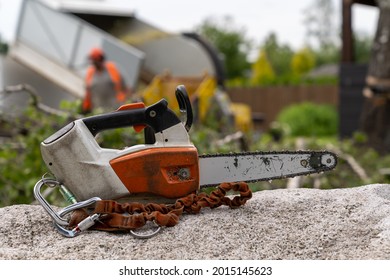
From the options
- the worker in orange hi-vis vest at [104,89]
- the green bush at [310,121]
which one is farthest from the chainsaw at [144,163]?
the green bush at [310,121]

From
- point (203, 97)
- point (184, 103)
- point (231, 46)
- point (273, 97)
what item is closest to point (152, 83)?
point (203, 97)

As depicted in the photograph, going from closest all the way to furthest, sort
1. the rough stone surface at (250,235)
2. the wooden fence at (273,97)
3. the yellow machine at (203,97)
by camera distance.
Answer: the rough stone surface at (250,235), the yellow machine at (203,97), the wooden fence at (273,97)

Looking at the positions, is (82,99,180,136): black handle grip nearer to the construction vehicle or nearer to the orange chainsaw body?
the orange chainsaw body

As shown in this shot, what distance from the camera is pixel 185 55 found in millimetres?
14016

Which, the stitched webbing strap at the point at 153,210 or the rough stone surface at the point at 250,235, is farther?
the stitched webbing strap at the point at 153,210

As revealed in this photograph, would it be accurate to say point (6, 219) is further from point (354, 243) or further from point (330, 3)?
point (330, 3)

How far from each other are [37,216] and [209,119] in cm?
823

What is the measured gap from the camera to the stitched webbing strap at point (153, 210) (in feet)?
9.50

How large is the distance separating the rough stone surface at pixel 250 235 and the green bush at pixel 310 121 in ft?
55.0

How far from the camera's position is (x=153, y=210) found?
9.92ft

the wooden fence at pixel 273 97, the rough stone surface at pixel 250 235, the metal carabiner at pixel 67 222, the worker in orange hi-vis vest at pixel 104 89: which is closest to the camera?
the rough stone surface at pixel 250 235

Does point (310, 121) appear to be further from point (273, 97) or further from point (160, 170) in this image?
point (160, 170)

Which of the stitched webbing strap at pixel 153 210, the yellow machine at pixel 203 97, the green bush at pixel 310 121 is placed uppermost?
the stitched webbing strap at pixel 153 210

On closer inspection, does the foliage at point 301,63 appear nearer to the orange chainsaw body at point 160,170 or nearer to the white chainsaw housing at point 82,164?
the orange chainsaw body at point 160,170
